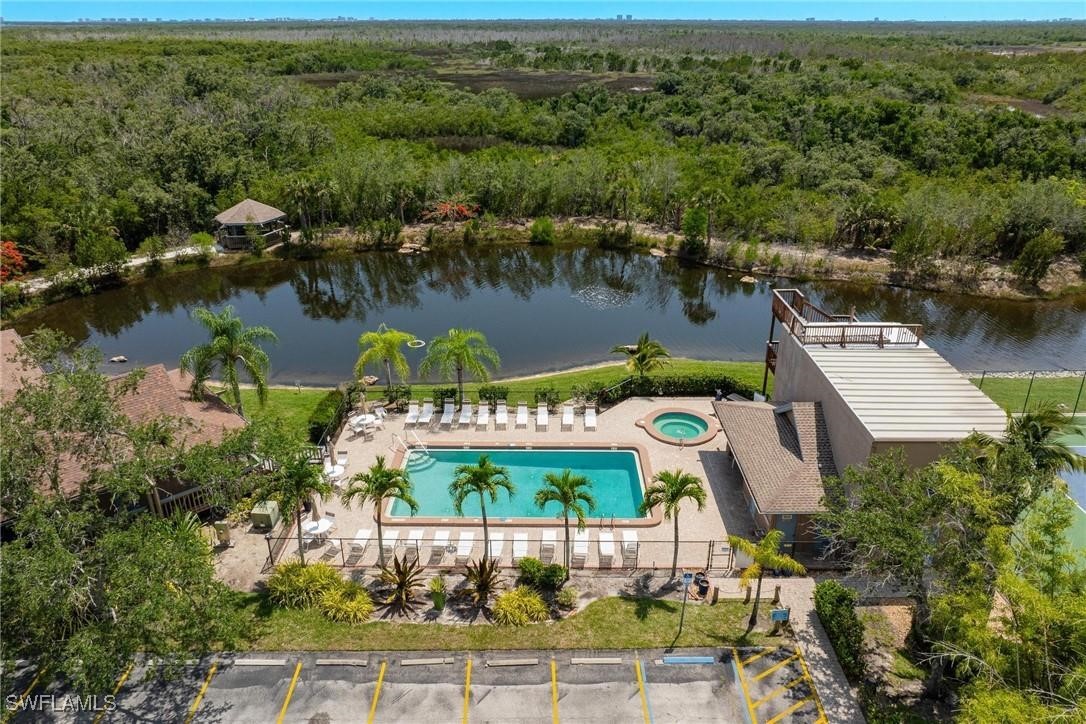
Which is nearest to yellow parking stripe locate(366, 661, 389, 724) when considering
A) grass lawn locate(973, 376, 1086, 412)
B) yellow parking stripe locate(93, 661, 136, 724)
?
yellow parking stripe locate(93, 661, 136, 724)

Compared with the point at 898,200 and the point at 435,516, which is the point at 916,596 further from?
the point at 898,200

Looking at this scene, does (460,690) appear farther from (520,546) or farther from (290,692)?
(520,546)

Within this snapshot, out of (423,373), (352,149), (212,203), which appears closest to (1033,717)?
(423,373)

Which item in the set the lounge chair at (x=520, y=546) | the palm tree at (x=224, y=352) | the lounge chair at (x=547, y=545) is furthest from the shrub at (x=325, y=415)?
the lounge chair at (x=547, y=545)

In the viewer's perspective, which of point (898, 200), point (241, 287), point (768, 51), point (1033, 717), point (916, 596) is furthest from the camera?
point (768, 51)

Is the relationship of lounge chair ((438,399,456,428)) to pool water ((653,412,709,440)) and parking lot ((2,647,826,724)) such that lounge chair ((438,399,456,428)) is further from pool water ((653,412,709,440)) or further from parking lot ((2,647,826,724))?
parking lot ((2,647,826,724))

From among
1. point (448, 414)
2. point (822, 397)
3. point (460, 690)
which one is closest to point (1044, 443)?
point (822, 397)

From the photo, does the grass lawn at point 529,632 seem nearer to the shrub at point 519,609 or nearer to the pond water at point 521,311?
the shrub at point 519,609
